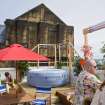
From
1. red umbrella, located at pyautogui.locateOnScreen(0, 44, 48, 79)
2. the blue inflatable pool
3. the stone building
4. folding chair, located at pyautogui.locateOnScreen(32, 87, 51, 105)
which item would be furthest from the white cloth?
the stone building

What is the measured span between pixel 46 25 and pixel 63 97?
20.0 metres

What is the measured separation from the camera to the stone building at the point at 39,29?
1097 inches

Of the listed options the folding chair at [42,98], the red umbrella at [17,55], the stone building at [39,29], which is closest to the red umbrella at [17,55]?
the red umbrella at [17,55]

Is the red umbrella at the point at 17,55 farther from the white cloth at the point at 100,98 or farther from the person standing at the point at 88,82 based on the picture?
the white cloth at the point at 100,98

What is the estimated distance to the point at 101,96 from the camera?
3.20 meters

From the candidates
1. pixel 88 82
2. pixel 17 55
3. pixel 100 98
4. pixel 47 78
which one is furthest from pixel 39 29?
pixel 100 98

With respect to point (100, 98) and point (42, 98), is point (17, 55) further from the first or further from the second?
point (100, 98)

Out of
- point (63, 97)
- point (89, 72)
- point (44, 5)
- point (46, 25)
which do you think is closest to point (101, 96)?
point (89, 72)

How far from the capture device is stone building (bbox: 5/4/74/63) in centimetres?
2788

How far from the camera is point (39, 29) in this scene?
95.1ft

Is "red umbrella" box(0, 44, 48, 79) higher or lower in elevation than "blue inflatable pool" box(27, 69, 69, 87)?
higher

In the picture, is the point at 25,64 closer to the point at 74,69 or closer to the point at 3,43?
the point at 74,69

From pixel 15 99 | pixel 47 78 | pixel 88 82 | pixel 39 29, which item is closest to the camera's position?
pixel 88 82

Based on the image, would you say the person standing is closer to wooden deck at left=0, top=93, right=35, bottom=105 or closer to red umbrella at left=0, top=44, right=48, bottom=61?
wooden deck at left=0, top=93, right=35, bottom=105
